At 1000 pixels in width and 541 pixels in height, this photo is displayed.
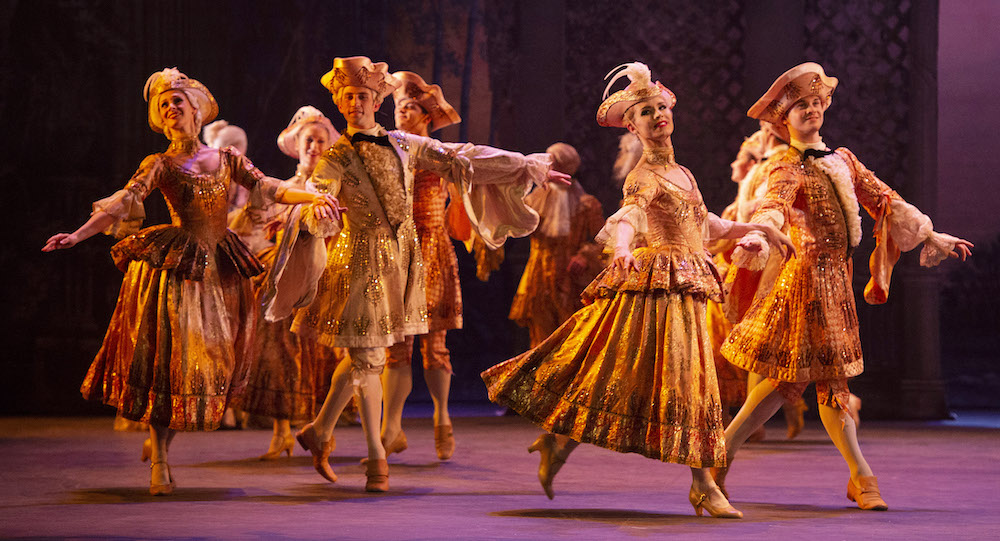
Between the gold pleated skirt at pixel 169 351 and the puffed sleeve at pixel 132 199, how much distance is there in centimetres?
17

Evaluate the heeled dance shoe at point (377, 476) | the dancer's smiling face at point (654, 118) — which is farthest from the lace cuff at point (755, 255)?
the heeled dance shoe at point (377, 476)

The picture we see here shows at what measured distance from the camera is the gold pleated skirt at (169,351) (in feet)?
14.5

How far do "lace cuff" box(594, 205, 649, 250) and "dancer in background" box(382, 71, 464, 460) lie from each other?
1.58m

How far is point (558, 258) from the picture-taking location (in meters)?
6.75

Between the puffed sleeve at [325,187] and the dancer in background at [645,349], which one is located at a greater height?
the puffed sleeve at [325,187]

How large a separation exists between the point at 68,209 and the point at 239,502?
3.88 metres

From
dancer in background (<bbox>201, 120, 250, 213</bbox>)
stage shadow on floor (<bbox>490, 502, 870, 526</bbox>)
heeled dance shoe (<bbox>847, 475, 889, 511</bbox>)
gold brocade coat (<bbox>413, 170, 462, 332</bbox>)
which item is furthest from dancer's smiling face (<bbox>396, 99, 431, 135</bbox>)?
heeled dance shoe (<bbox>847, 475, 889, 511</bbox>)

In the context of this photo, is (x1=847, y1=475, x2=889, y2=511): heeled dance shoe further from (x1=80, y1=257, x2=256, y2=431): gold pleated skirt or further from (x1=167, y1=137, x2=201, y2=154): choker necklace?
(x1=167, y1=137, x2=201, y2=154): choker necklace

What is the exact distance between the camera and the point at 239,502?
4.11 m

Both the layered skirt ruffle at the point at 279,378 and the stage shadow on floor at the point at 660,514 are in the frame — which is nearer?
the stage shadow on floor at the point at 660,514

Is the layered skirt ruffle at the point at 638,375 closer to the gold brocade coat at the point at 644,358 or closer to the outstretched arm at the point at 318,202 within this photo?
the gold brocade coat at the point at 644,358

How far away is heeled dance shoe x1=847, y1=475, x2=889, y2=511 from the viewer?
3971mm

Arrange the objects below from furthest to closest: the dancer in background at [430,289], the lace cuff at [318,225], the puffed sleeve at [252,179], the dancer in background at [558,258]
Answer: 1. the dancer in background at [558,258]
2. the dancer in background at [430,289]
3. the puffed sleeve at [252,179]
4. the lace cuff at [318,225]

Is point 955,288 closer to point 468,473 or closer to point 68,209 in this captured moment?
point 468,473
